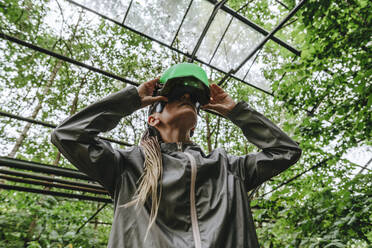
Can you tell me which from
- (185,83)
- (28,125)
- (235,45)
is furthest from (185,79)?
(28,125)

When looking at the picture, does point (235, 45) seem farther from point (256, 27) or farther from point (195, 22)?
point (195, 22)


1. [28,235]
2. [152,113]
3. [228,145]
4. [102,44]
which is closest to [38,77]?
[102,44]

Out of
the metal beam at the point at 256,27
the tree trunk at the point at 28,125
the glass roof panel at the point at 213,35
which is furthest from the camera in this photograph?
the tree trunk at the point at 28,125

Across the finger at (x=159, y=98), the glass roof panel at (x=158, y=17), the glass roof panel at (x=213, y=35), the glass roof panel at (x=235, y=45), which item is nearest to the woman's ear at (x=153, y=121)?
the finger at (x=159, y=98)

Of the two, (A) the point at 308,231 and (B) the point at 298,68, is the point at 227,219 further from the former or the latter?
(B) the point at 298,68

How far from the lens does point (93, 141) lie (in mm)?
1141

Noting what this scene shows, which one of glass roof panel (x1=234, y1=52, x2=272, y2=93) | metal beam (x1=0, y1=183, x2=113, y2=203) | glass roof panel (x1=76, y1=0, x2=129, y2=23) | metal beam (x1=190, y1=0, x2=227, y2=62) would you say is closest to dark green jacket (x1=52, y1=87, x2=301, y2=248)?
metal beam (x1=0, y1=183, x2=113, y2=203)

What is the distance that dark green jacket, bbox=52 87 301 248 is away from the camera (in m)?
0.99

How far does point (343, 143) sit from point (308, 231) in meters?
1.10

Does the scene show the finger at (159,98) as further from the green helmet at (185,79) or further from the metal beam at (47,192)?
the metal beam at (47,192)

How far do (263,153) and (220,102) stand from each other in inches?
16.7

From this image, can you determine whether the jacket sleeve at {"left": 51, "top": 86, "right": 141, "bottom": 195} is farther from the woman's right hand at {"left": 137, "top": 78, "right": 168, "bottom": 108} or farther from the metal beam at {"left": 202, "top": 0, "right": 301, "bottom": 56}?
the metal beam at {"left": 202, "top": 0, "right": 301, "bottom": 56}

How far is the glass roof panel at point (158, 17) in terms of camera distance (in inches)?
152

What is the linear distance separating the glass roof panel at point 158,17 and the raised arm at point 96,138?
306 cm
